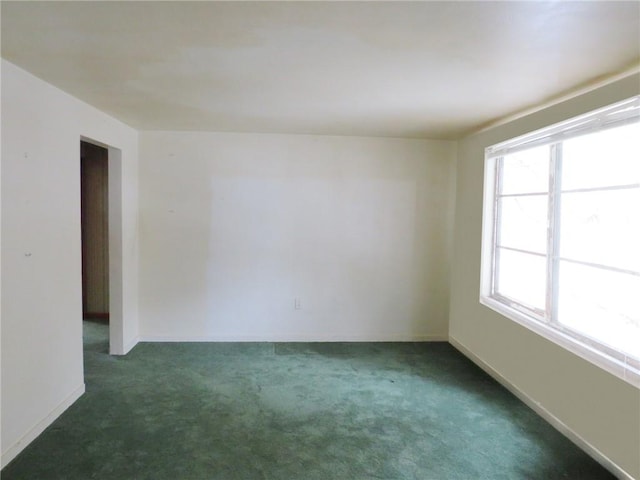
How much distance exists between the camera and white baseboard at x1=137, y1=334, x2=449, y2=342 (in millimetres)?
4254

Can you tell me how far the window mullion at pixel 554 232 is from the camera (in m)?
2.73

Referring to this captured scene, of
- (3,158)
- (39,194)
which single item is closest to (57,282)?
(39,194)

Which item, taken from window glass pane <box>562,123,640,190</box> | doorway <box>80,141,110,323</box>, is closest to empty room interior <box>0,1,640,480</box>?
window glass pane <box>562,123,640,190</box>

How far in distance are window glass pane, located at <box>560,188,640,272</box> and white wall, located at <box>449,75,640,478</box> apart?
551 millimetres

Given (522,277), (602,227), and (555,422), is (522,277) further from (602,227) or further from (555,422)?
(555,422)

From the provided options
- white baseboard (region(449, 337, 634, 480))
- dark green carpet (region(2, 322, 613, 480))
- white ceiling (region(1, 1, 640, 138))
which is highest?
white ceiling (region(1, 1, 640, 138))

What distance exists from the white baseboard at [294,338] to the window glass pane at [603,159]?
2.37 m

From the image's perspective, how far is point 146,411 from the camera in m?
2.76

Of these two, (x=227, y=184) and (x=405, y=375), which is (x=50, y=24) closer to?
(x=227, y=184)

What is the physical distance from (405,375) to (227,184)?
265cm

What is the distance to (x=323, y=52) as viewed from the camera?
1.96 m

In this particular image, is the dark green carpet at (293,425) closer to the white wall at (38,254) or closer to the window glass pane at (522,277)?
the white wall at (38,254)

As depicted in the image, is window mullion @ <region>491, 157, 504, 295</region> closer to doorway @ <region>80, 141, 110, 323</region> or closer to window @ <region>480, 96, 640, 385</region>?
window @ <region>480, 96, 640, 385</region>

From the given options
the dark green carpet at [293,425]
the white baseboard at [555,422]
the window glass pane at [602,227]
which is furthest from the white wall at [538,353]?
the window glass pane at [602,227]
